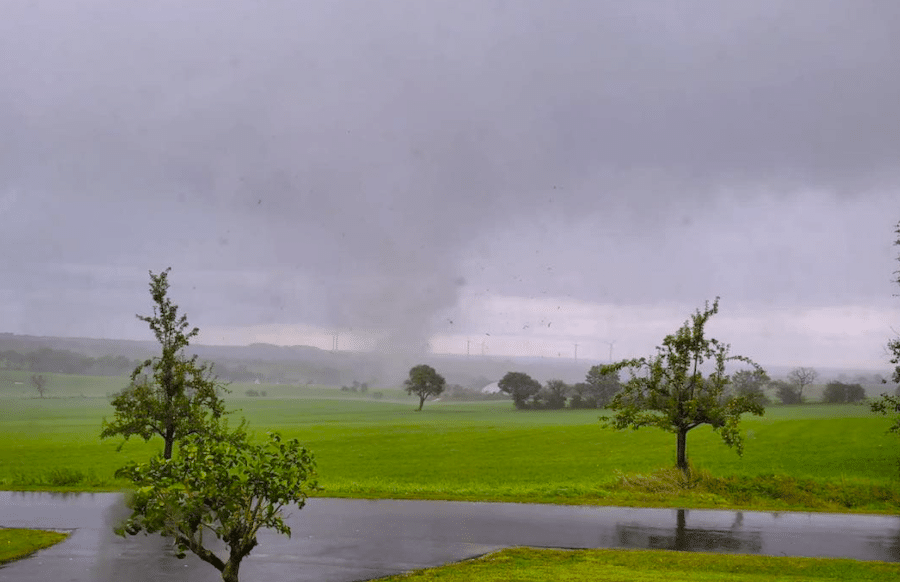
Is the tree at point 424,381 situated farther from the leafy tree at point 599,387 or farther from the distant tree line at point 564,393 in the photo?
the leafy tree at point 599,387

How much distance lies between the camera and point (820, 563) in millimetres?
22312

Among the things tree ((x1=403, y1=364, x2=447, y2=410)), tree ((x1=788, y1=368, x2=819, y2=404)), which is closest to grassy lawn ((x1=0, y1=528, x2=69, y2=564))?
tree ((x1=403, y1=364, x2=447, y2=410))

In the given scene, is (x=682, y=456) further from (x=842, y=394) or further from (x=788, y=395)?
(x=788, y=395)

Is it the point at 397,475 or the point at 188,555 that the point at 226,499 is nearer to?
the point at 188,555

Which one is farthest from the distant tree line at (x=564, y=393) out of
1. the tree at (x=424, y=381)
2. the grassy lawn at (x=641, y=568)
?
the grassy lawn at (x=641, y=568)

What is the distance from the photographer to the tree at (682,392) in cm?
4038

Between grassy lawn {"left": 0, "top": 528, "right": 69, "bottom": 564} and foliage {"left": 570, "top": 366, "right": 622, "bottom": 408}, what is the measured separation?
122458mm

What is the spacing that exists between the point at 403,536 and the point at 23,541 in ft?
42.4

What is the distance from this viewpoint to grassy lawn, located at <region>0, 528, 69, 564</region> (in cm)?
2204

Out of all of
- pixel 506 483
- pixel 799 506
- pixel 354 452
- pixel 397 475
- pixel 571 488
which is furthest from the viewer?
pixel 354 452

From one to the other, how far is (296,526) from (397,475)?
59.4 ft

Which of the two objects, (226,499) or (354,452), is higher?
(226,499)

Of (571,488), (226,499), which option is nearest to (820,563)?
(571,488)

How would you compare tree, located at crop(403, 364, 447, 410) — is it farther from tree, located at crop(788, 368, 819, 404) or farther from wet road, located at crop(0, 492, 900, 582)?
wet road, located at crop(0, 492, 900, 582)
